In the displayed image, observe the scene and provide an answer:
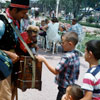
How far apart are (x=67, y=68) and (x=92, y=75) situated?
807 millimetres

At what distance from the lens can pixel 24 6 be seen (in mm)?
2957

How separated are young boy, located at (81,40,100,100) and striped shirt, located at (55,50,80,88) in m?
0.62

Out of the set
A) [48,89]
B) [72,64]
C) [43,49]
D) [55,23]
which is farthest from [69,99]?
[43,49]

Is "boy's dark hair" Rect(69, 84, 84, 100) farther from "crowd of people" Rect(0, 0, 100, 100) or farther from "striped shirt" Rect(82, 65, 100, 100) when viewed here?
"striped shirt" Rect(82, 65, 100, 100)

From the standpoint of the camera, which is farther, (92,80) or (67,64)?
(67,64)

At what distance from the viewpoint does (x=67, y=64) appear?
301cm

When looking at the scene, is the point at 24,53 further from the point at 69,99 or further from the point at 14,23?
the point at 69,99

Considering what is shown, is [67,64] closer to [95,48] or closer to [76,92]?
[76,92]

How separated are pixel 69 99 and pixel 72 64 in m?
0.59

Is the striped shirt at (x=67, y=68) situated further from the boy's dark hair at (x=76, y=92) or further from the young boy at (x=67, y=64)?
the boy's dark hair at (x=76, y=92)

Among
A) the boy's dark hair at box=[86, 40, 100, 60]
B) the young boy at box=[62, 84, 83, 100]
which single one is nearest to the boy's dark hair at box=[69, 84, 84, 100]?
the young boy at box=[62, 84, 83, 100]

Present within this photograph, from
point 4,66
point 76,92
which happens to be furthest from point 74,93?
point 4,66

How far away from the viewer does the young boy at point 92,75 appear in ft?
7.41

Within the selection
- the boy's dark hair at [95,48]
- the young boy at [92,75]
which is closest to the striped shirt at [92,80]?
the young boy at [92,75]
